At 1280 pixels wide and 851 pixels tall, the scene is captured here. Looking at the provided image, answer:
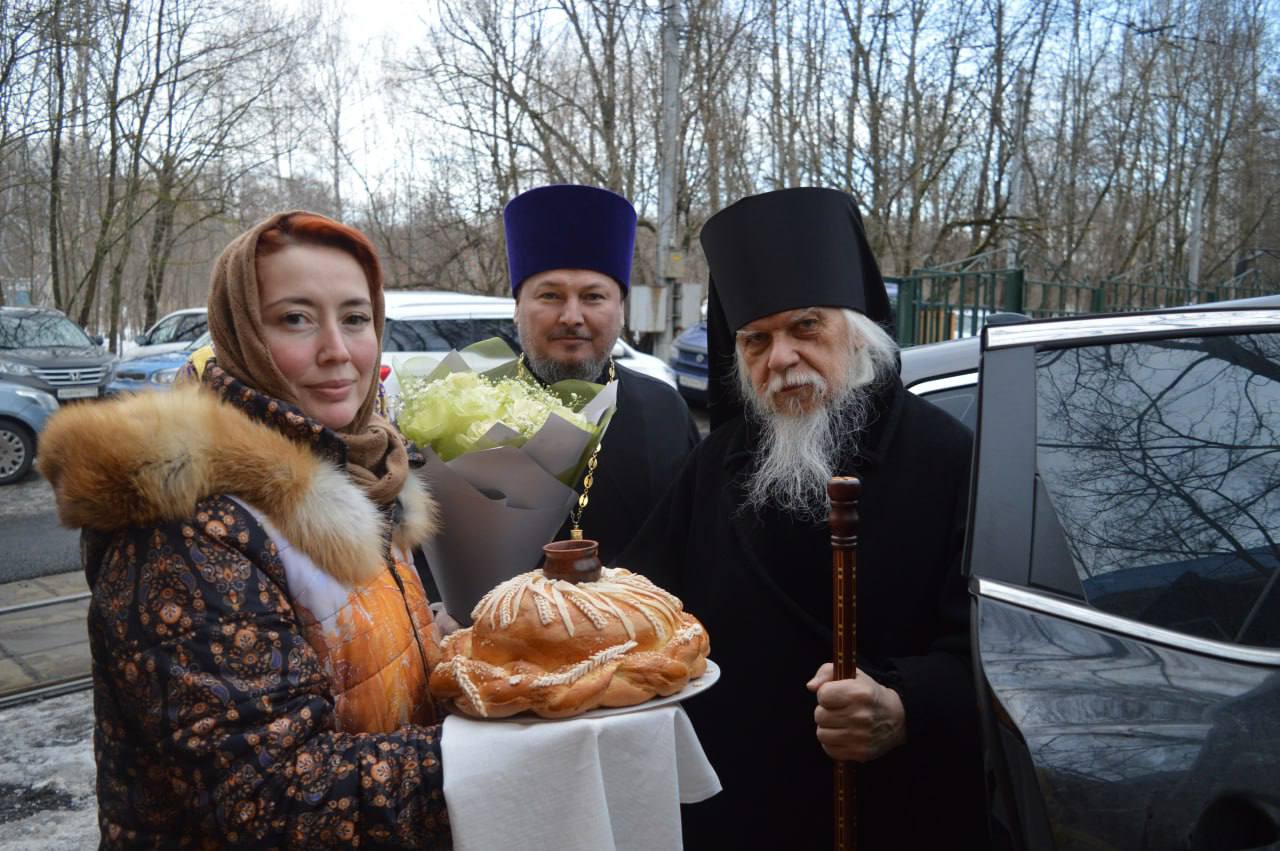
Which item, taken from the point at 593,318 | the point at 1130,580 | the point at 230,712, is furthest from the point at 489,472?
the point at 1130,580

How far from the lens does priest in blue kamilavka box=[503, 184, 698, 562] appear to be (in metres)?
3.22

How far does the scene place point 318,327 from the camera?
1811 mm

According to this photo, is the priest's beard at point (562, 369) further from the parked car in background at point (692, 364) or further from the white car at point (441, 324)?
the parked car in background at point (692, 364)

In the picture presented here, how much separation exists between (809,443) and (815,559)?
288mm

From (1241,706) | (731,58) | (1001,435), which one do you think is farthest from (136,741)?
(731,58)

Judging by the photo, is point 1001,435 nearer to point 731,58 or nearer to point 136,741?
point 136,741

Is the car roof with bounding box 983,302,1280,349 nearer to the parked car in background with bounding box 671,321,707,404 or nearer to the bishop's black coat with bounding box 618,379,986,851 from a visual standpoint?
the bishop's black coat with bounding box 618,379,986,851

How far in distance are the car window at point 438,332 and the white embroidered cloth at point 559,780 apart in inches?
360

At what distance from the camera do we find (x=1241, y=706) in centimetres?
161

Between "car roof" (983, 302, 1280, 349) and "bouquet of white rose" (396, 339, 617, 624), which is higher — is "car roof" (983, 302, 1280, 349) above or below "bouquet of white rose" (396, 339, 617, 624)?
above

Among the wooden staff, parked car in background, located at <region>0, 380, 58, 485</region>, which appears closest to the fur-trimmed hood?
the wooden staff

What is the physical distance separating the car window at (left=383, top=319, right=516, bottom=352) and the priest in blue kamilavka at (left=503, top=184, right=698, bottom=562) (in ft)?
23.5

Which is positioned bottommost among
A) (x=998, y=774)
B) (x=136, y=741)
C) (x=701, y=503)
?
(x=998, y=774)

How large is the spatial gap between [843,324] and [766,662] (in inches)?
33.3
